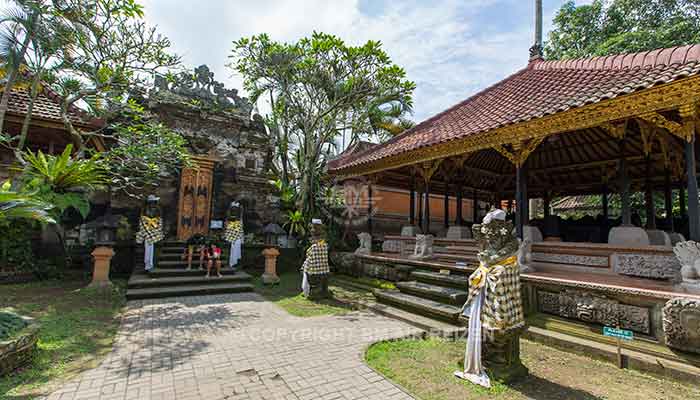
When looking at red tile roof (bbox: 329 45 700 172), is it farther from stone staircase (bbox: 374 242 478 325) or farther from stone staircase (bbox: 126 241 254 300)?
stone staircase (bbox: 126 241 254 300)

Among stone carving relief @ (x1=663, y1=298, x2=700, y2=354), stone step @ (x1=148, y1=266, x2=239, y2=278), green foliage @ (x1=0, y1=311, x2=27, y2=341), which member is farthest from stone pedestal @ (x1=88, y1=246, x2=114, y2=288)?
stone carving relief @ (x1=663, y1=298, x2=700, y2=354)

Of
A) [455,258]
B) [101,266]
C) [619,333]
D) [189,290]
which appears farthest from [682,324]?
[101,266]

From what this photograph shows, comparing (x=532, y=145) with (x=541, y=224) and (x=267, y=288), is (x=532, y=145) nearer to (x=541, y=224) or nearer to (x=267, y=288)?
(x=541, y=224)

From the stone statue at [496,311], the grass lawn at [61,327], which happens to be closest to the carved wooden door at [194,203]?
the grass lawn at [61,327]

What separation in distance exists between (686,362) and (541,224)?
8.05 metres

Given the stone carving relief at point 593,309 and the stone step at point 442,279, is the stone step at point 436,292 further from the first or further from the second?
the stone carving relief at point 593,309

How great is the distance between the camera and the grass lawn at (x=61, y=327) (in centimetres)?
314

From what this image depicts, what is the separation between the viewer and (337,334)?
4680 millimetres

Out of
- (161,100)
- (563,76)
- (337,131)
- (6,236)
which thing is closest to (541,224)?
(563,76)

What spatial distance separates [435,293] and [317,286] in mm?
2643

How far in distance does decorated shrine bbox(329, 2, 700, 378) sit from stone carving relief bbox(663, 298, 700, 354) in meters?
0.01

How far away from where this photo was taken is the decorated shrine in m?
3.99

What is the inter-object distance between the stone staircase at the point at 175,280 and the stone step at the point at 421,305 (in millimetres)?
3715

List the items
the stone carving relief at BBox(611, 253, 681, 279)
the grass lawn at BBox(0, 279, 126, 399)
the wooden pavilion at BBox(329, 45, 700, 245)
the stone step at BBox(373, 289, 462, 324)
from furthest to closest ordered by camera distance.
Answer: the stone step at BBox(373, 289, 462, 324) → the stone carving relief at BBox(611, 253, 681, 279) → the wooden pavilion at BBox(329, 45, 700, 245) → the grass lawn at BBox(0, 279, 126, 399)
